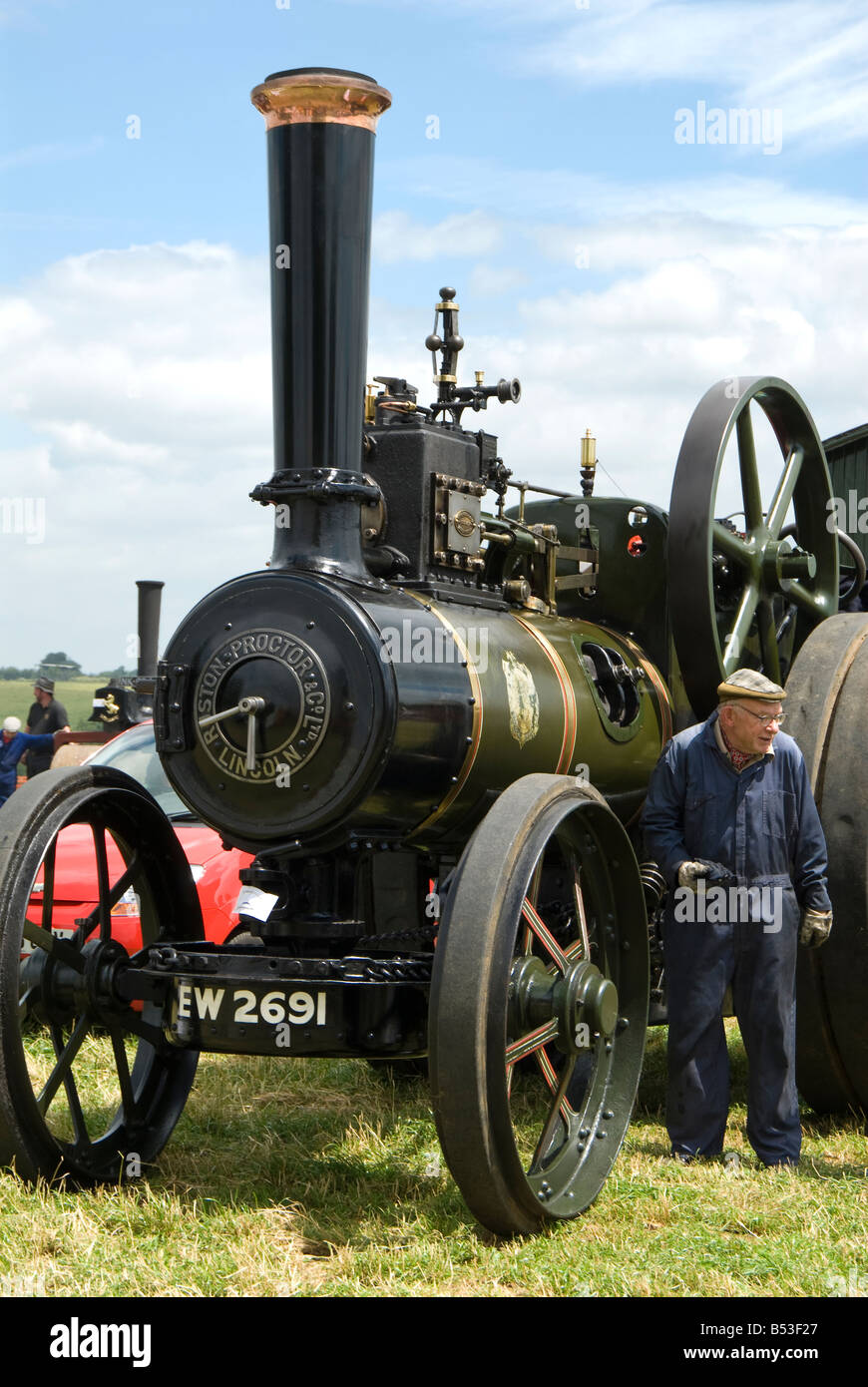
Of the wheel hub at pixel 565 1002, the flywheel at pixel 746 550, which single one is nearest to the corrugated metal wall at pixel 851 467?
the flywheel at pixel 746 550

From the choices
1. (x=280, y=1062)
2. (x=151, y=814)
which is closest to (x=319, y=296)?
(x=151, y=814)

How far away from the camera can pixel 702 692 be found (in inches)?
220

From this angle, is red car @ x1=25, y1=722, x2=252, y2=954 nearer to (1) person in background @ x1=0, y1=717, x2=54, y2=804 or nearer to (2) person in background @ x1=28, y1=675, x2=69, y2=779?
(1) person in background @ x1=0, y1=717, x2=54, y2=804

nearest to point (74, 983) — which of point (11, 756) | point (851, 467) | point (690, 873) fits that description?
point (690, 873)

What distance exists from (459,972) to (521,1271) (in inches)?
27.4

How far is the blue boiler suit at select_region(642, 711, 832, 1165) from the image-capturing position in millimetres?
4801

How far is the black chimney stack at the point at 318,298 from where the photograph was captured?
4.31 metres

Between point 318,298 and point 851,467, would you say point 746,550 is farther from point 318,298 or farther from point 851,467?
point 851,467

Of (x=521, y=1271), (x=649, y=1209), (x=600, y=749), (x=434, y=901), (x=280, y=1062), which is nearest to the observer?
(x=521, y=1271)

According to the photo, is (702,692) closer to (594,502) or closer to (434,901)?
(594,502)

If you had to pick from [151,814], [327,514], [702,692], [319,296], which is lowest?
[151,814]

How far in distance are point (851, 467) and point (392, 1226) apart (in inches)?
352

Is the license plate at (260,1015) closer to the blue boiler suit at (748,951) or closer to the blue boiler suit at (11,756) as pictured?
the blue boiler suit at (748,951)

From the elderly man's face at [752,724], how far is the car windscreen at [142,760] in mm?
3431
